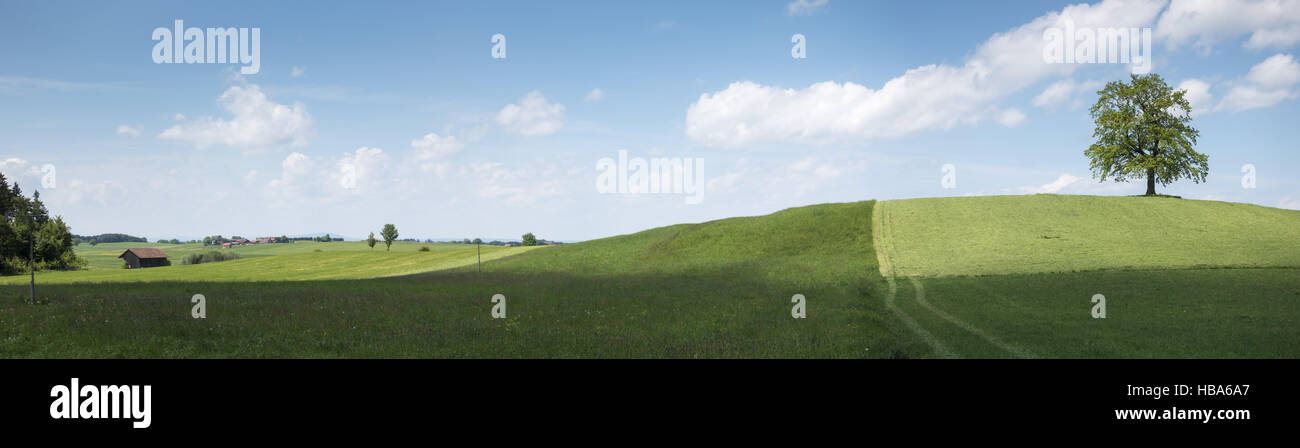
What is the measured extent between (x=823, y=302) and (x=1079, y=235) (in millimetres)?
37323

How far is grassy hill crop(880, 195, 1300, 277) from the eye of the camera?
1735 inches

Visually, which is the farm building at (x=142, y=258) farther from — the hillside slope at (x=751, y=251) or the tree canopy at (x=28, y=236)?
the hillside slope at (x=751, y=251)

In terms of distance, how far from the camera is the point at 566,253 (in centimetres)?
7219

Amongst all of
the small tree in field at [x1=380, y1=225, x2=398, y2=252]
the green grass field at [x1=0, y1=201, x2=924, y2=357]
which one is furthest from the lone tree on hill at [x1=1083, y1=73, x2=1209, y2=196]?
the small tree in field at [x1=380, y1=225, x2=398, y2=252]

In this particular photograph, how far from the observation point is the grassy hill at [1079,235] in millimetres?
44062

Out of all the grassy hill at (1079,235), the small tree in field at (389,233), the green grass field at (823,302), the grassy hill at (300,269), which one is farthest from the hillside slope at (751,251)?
the small tree in field at (389,233)

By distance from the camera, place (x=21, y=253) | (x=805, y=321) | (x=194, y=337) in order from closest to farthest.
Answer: (x=194, y=337) → (x=805, y=321) → (x=21, y=253)

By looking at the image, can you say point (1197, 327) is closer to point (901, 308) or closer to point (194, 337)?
point (901, 308)

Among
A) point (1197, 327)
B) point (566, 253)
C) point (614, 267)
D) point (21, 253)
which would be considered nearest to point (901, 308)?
point (1197, 327)

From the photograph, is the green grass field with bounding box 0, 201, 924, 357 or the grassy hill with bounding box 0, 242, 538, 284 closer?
the green grass field with bounding box 0, 201, 924, 357

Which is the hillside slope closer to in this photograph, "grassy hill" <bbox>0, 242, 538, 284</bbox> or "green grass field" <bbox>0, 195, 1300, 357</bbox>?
"green grass field" <bbox>0, 195, 1300, 357</bbox>

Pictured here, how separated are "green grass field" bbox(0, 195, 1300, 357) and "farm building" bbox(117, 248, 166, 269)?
9255 cm
